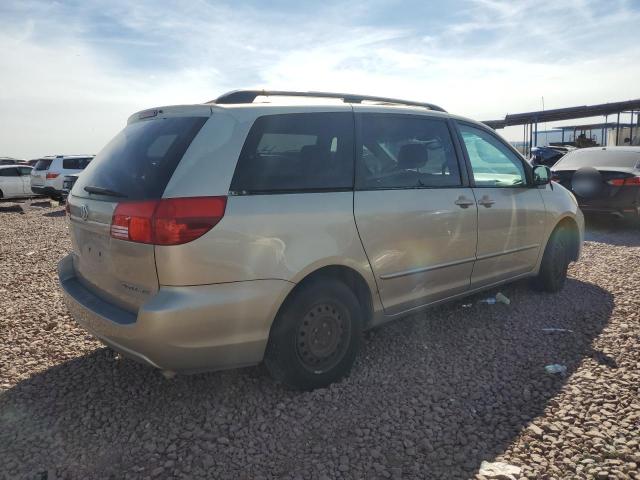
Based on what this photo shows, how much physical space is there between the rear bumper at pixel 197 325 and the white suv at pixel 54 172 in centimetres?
1697

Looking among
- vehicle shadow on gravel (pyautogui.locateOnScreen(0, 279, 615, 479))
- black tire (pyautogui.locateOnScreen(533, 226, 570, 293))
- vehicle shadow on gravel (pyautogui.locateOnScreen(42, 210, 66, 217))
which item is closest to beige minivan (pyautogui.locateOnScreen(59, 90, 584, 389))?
vehicle shadow on gravel (pyautogui.locateOnScreen(0, 279, 615, 479))

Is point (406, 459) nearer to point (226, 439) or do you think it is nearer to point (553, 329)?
point (226, 439)

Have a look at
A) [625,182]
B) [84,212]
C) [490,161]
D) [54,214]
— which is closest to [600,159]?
[625,182]

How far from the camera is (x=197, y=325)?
253 cm

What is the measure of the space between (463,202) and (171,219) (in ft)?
7.51

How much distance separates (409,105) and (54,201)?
63.2 ft

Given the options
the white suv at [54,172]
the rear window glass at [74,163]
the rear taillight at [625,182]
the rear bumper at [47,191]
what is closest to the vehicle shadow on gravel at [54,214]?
the white suv at [54,172]

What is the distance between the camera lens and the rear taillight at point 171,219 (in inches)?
96.9

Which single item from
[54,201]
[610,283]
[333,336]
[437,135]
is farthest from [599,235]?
[54,201]

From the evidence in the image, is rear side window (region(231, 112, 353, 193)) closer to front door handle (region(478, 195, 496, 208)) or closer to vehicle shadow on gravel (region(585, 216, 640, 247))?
front door handle (region(478, 195, 496, 208))

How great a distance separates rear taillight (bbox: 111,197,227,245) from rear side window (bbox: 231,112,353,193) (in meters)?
0.20

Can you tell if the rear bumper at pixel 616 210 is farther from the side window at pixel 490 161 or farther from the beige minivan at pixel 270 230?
the beige minivan at pixel 270 230

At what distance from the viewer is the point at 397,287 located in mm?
3420

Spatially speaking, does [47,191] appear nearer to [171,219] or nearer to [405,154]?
[405,154]
